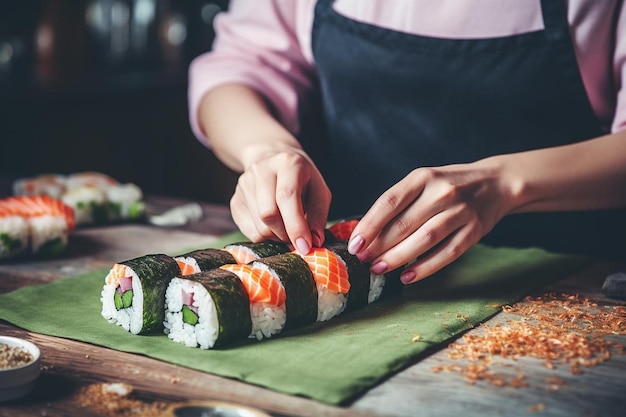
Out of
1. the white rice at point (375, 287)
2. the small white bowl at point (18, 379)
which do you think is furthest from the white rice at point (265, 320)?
the small white bowl at point (18, 379)

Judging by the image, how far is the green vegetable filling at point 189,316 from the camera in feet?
5.16

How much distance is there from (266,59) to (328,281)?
1.15 metres

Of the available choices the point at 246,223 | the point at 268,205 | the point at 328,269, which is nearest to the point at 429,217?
the point at 328,269

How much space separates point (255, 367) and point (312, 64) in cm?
150

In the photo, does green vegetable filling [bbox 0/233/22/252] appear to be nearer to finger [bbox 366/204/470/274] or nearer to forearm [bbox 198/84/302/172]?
forearm [bbox 198/84/302/172]

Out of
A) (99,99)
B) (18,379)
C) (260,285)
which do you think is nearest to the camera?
(18,379)

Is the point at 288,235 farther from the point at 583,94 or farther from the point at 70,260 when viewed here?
the point at 583,94

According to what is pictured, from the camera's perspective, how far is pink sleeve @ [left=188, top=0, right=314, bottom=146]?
2615 mm

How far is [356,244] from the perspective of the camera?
179 centimetres

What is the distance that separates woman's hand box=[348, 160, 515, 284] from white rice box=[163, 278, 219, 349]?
1.29 feet

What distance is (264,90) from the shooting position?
2.63 meters

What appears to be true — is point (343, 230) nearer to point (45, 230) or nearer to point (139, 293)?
point (139, 293)

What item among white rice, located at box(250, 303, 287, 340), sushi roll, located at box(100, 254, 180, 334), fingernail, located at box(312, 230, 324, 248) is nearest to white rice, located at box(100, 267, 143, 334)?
sushi roll, located at box(100, 254, 180, 334)

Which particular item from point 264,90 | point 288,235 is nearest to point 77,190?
point 264,90
